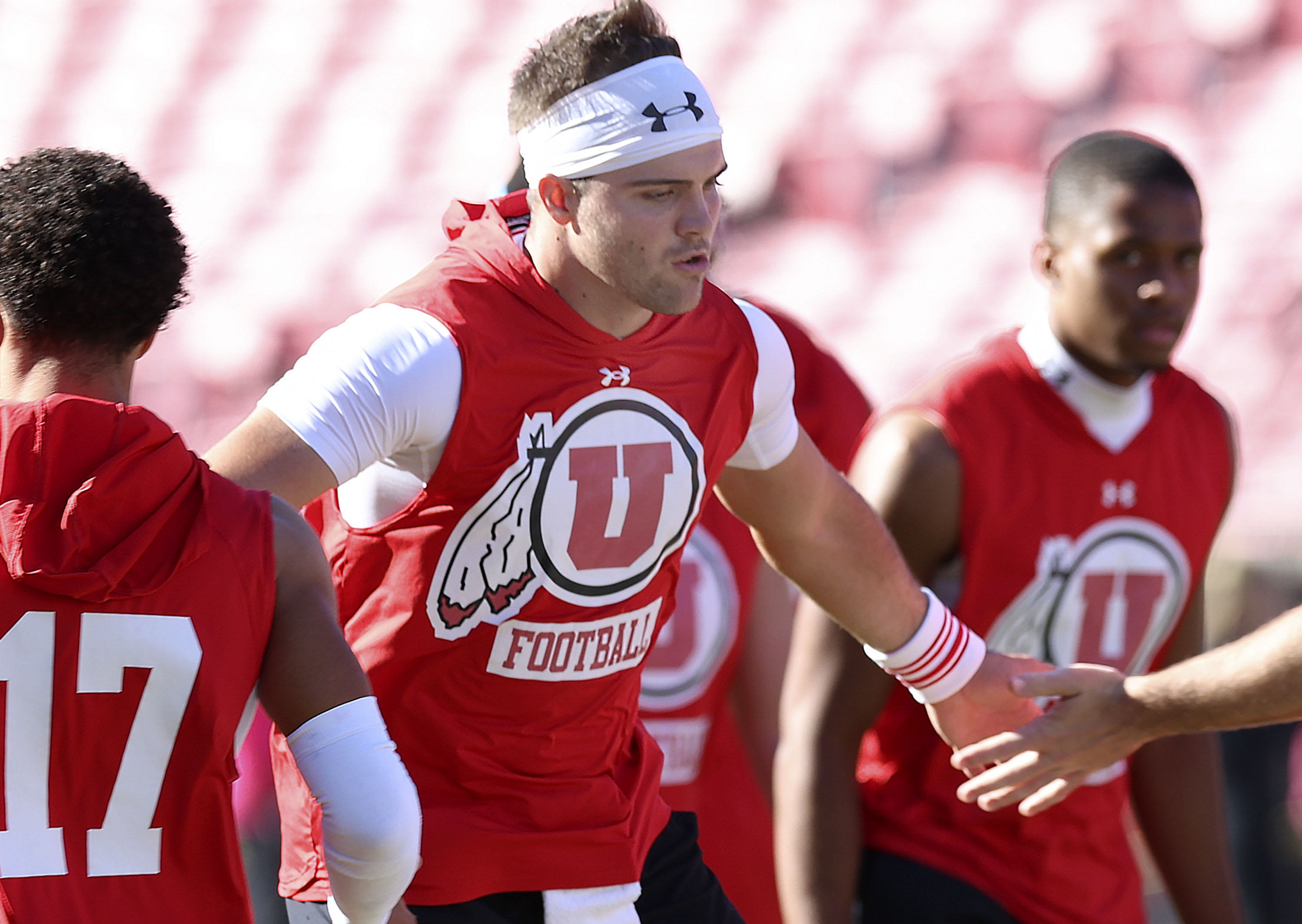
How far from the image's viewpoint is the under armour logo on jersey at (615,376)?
2605 millimetres

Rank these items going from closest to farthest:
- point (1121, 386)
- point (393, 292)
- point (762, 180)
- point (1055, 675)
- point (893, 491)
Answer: point (393, 292) < point (1055, 675) < point (893, 491) < point (1121, 386) < point (762, 180)

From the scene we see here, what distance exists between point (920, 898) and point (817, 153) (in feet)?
16.0

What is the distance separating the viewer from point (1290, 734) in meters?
5.62

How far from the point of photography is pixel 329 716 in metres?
2.09

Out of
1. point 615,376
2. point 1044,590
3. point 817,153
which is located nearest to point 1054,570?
point 1044,590

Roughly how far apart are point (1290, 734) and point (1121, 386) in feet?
7.89

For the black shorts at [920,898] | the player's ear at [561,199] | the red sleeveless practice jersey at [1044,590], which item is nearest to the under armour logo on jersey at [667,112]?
the player's ear at [561,199]

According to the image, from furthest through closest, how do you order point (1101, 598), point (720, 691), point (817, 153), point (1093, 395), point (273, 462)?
point (817, 153), point (720, 691), point (1093, 395), point (1101, 598), point (273, 462)

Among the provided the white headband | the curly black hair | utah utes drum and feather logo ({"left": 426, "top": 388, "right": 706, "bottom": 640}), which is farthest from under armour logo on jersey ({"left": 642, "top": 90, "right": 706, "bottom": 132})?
the curly black hair

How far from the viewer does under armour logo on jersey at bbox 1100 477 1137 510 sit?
12.0 feet

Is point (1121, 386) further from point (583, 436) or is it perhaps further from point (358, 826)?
point (358, 826)

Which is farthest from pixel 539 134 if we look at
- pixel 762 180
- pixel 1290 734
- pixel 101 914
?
pixel 762 180

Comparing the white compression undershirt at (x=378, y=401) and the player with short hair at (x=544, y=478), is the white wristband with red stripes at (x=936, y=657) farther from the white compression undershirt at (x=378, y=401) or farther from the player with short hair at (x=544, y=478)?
the white compression undershirt at (x=378, y=401)

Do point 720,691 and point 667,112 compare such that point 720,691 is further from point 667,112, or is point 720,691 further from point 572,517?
point 667,112
